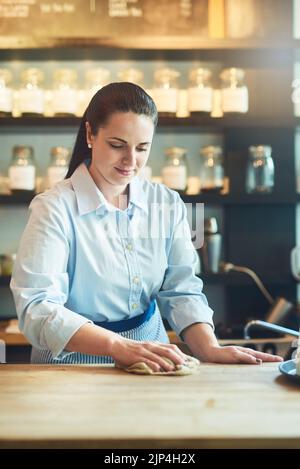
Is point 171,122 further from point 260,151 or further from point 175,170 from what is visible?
point 260,151

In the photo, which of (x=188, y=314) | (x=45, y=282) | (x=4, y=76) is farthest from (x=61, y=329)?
(x=4, y=76)

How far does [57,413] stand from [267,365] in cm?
52

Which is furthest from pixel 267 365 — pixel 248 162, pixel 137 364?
pixel 248 162

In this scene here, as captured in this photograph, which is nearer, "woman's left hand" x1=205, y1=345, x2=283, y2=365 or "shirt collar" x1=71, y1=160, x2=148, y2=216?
"woman's left hand" x1=205, y1=345, x2=283, y2=365

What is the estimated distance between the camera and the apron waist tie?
60.7 inches

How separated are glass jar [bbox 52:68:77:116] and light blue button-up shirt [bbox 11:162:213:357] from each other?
111cm

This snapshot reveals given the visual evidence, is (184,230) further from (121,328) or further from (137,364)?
(137,364)

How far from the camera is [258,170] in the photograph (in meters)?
2.80

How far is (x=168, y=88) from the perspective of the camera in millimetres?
2729

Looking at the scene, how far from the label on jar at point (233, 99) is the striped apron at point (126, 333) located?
1294 mm

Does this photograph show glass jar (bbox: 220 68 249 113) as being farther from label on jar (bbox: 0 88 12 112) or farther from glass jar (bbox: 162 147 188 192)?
label on jar (bbox: 0 88 12 112)

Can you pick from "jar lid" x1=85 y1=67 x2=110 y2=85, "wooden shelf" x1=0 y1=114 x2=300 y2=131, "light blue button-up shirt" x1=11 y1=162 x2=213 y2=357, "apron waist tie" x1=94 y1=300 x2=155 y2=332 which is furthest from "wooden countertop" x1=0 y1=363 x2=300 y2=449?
"jar lid" x1=85 y1=67 x2=110 y2=85

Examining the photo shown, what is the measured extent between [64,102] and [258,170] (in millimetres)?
836

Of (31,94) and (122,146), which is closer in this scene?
(122,146)
